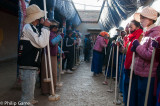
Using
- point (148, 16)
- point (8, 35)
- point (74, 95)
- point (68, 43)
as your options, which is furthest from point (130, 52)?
point (8, 35)

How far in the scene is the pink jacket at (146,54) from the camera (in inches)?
85.1

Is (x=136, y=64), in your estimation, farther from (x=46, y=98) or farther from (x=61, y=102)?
(x=46, y=98)

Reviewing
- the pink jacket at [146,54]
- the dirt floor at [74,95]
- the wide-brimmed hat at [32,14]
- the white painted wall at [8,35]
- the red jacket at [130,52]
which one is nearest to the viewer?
the pink jacket at [146,54]

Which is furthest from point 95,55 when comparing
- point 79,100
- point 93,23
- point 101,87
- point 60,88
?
point 93,23

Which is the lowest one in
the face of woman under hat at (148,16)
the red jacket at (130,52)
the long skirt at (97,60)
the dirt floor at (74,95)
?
the dirt floor at (74,95)

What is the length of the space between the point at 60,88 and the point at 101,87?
4.16 ft

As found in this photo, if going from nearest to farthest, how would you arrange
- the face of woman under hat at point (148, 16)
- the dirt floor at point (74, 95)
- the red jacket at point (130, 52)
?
the face of woman under hat at point (148, 16) → the red jacket at point (130, 52) → the dirt floor at point (74, 95)

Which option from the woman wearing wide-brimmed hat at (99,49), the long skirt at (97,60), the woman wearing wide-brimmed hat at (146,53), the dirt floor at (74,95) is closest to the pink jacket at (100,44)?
the woman wearing wide-brimmed hat at (99,49)

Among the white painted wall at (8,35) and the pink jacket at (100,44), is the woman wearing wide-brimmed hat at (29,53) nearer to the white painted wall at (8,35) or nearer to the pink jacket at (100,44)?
the pink jacket at (100,44)

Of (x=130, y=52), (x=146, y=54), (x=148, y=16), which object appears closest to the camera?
(x=146, y=54)

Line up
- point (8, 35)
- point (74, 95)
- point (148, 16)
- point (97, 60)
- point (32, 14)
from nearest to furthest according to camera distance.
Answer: point (148, 16)
point (32, 14)
point (74, 95)
point (97, 60)
point (8, 35)

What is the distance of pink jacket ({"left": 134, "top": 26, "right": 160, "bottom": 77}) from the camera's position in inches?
85.1

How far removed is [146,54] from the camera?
216 cm

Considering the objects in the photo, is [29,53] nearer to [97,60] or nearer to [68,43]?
[97,60]
